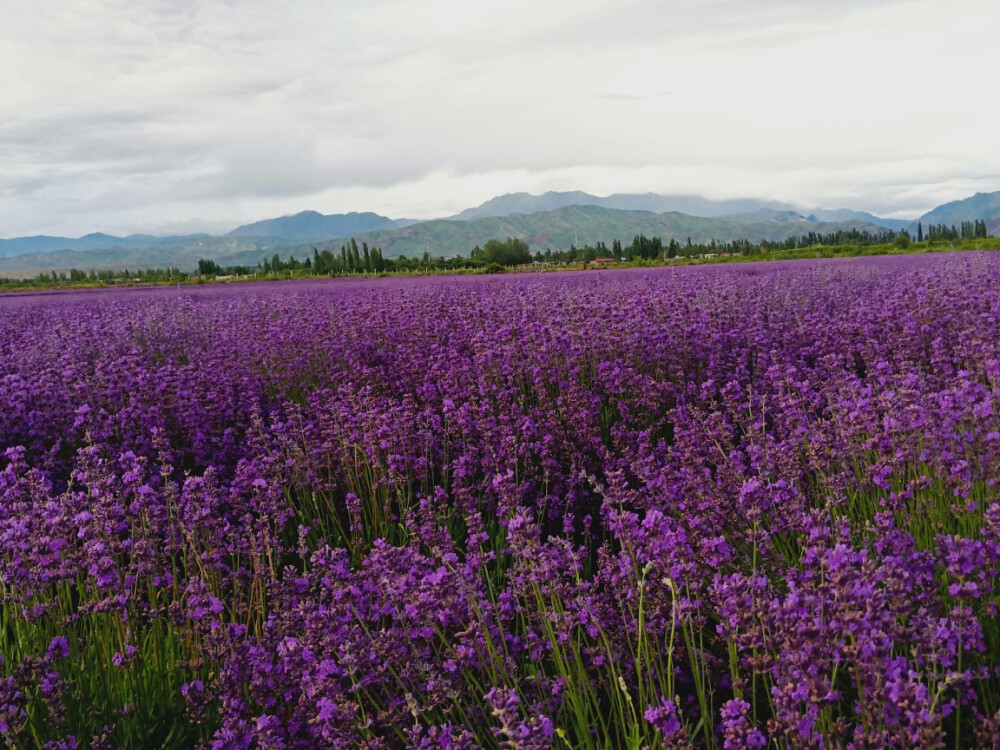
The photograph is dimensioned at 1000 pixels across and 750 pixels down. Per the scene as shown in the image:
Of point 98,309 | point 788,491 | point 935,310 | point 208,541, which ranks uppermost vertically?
point 98,309

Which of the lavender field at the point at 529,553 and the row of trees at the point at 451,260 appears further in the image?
the row of trees at the point at 451,260

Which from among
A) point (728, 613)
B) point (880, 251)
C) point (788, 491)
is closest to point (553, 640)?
point (728, 613)

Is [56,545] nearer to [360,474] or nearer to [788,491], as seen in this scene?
[360,474]

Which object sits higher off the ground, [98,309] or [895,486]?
[98,309]

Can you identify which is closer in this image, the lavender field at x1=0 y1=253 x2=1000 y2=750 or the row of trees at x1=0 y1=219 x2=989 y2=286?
the lavender field at x1=0 y1=253 x2=1000 y2=750

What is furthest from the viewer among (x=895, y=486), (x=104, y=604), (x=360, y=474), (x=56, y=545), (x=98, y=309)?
(x=98, y=309)

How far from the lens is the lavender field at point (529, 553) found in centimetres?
193

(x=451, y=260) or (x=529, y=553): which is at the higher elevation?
(x=451, y=260)

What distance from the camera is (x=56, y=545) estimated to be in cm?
285

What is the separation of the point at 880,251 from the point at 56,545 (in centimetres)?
3577

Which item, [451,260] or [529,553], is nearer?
[529,553]

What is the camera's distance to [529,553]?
214 cm

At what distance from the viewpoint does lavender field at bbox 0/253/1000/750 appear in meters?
1.93

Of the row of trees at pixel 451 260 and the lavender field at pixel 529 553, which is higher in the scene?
the row of trees at pixel 451 260
